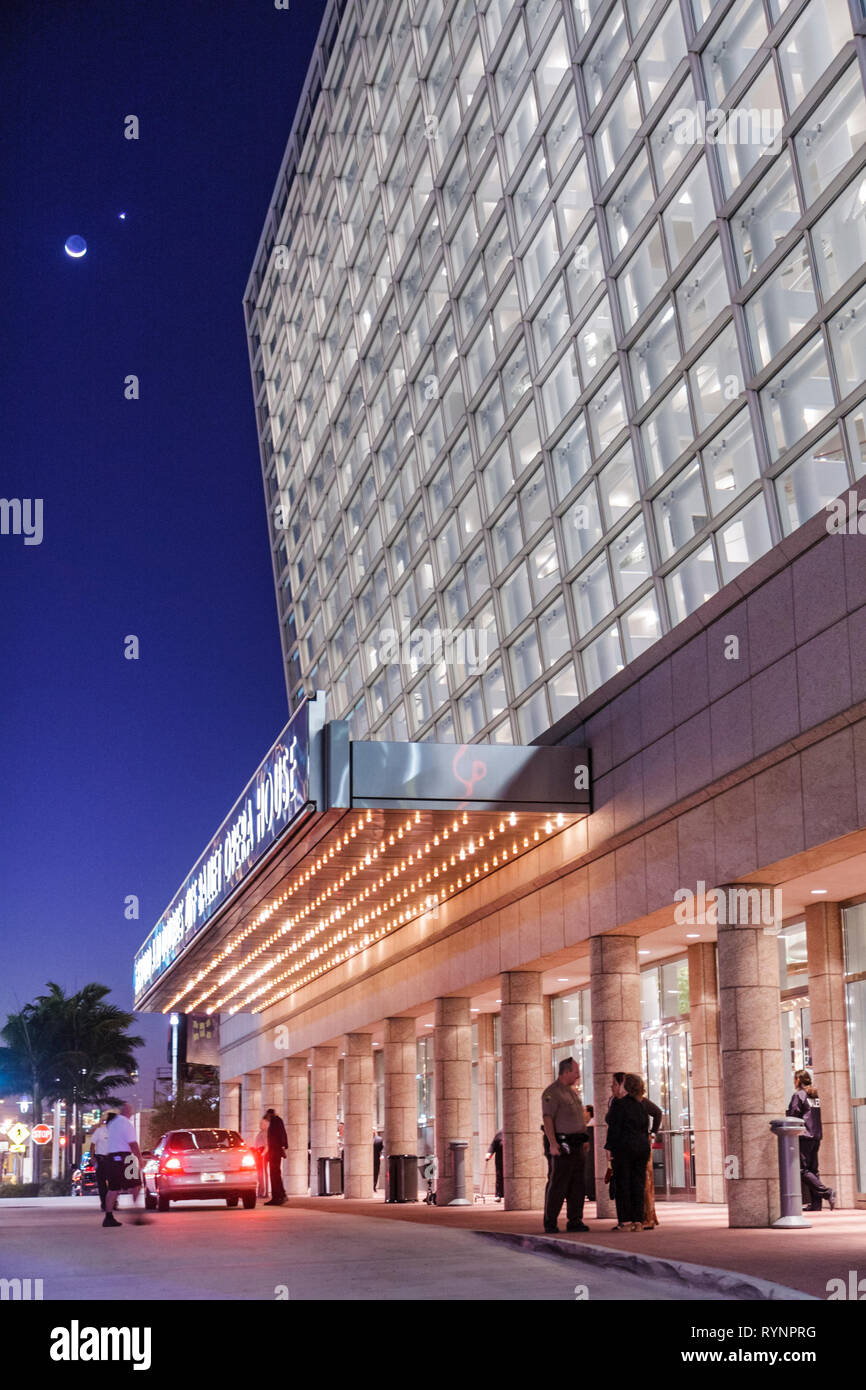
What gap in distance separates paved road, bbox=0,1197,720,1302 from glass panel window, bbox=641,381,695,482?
1068 cm

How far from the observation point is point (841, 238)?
17.5 m

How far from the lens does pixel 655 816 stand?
2048 cm

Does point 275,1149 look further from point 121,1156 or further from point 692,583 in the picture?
point 692,583

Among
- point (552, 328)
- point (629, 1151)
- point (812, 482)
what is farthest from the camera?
point (552, 328)

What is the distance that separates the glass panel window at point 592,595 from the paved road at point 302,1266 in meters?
9.79

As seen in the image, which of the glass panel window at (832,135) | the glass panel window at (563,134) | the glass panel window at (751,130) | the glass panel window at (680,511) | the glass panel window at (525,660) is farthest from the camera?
the glass panel window at (525,660)

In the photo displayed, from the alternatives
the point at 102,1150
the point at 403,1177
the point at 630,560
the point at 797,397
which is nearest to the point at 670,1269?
the point at 797,397

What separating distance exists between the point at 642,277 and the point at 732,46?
381 cm

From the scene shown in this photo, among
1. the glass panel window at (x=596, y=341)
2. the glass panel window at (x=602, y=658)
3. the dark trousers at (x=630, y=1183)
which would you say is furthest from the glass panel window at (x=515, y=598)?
the dark trousers at (x=630, y=1183)

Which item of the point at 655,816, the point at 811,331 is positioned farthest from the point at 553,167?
the point at 655,816

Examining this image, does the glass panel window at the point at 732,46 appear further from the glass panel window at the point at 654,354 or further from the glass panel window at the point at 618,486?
the glass panel window at the point at 618,486

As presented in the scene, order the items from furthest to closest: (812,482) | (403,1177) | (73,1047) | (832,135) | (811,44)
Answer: (73,1047) → (403,1177) → (812,482) → (811,44) → (832,135)

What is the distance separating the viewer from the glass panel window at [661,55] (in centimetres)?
2180
